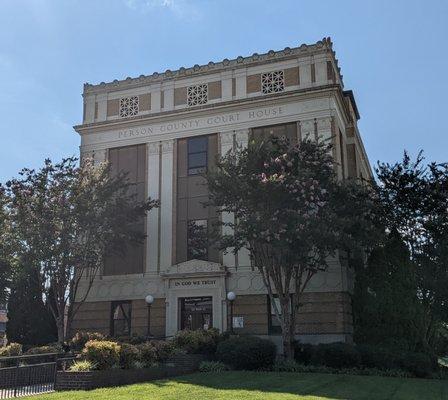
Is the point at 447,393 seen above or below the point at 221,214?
below

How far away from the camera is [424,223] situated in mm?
25141

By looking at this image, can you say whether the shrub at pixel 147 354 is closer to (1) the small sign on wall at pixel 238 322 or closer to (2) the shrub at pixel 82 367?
(2) the shrub at pixel 82 367

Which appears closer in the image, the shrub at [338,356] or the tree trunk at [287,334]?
the shrub at [338,356]

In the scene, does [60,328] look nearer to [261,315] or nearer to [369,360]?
[261,315]

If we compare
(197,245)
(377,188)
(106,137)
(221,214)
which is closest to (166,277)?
(197,245)

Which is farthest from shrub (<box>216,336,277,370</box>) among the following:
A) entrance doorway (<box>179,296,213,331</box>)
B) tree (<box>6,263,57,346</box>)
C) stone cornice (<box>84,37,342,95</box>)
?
stone cornice (<box>84,37,342,95</box>)

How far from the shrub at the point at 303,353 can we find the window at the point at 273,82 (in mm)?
13946

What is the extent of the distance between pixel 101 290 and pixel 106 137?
9.02 meters

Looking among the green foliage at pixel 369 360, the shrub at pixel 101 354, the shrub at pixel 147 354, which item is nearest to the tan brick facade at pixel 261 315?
the green foliage at pixel 369 360

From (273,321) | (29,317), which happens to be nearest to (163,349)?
(273,321)

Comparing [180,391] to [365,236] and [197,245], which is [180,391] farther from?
[197,245]

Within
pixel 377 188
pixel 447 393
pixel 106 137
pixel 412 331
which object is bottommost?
pixel 447 393

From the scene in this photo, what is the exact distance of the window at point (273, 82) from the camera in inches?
1225

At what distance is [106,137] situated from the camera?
111ft
